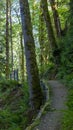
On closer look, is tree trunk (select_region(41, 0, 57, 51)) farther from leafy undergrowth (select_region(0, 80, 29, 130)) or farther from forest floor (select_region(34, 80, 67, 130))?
forest floor (select_region(34, 80, 67, 130))

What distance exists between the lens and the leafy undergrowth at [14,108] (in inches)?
431

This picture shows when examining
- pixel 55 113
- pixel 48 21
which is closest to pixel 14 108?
pixel 55 113

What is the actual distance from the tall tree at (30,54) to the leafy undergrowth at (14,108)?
68 centimetres

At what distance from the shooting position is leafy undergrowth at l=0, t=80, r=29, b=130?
1094 centimetres

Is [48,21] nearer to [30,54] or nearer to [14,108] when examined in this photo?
[14,108]

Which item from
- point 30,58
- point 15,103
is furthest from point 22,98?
point 30,58

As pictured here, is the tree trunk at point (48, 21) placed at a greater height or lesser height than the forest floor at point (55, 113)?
greater

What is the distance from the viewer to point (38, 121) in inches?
353

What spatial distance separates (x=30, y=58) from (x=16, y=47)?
38.6 meters

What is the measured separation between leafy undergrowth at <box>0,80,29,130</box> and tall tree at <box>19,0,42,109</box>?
2.23ft

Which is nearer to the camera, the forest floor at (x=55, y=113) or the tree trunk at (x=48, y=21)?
the forest floor at (x=55, y=113)

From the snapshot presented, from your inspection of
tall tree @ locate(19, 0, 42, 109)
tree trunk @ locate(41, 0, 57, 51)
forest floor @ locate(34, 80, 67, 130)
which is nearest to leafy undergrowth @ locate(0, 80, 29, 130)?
tall tree @ locate(19, 0, 42, 109)

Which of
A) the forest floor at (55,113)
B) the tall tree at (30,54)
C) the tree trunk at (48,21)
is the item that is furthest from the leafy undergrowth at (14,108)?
the tree trunk at (48,21)

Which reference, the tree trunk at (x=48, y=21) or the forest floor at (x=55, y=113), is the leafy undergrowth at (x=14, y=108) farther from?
the tree trunk at (x=48, y=21)
